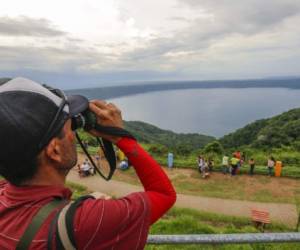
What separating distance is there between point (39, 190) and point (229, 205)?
14.6 meters

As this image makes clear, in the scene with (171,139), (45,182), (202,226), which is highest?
(45,182)

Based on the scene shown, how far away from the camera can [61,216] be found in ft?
4.74

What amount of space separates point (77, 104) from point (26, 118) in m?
0.30

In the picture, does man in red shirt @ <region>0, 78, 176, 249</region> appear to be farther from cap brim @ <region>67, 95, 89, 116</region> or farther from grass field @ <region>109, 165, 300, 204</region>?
grass field @ <region>109, 165, 300, 204</region>

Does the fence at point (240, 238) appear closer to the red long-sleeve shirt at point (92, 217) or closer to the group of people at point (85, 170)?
the red long-sleeve shirt at point (92, 217)

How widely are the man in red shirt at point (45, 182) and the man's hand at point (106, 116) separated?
10 cm

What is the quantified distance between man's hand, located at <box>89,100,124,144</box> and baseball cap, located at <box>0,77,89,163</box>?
0.69 feet

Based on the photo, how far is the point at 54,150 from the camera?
1.60 metres

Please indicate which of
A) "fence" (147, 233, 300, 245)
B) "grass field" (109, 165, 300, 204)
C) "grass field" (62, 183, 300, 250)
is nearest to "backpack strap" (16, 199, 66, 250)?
"fence" (147, 233, 300, 245)

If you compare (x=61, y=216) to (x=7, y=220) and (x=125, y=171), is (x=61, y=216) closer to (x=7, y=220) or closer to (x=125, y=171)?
(x=7, y=220)

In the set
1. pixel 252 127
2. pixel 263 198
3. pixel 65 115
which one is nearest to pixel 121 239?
pixel 65 115

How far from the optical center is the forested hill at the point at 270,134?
36.1 meters

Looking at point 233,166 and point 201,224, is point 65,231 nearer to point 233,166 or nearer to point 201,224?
point 201,224

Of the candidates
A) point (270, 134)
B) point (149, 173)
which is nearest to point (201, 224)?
point (149, 173)
